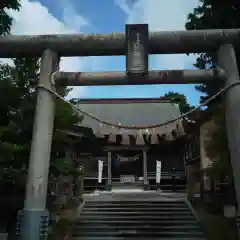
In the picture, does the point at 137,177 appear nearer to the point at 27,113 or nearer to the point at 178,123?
the point at 178,123

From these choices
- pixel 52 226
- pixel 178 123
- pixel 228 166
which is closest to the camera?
pixel 228 166

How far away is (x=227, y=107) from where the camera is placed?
7930 mm

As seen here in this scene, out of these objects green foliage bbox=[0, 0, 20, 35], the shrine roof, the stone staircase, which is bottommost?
the stone staircase

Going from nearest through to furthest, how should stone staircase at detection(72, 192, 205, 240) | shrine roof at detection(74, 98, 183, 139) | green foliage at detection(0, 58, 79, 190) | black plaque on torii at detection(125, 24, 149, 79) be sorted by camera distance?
black plaque on torii at detection(125, 24, 149, 79)
green foliage at detection(0, 58, 79, 190)
stone staircase at detection(72, 192, 205, 240)
shrine roof at detection(74, 98, 183, 139)

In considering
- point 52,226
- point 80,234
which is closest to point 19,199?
point 52,226

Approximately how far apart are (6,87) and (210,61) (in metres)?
6.59

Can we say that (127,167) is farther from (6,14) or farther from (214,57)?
(6,14)

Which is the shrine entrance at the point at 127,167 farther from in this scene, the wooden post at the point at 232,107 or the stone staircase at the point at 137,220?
the wooden post at the point at 232,107

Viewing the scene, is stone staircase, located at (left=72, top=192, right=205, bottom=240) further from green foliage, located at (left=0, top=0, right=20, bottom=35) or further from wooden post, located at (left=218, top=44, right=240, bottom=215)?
green foliage, located at (left=0, top=0, right=20, bottom=35)

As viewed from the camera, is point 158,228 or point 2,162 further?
point 158,228

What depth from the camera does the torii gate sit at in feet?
25.8

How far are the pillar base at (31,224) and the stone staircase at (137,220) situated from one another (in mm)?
4373

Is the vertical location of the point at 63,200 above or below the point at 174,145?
below

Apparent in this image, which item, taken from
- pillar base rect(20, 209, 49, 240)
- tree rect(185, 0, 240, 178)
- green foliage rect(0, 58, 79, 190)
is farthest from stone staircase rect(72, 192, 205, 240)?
pillar base rect(20, 209, 49, 240)
